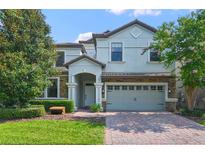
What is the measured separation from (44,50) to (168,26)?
8.21 meters

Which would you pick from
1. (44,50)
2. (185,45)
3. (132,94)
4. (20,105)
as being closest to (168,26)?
(185,45)

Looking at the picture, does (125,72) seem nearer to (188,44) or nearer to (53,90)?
(53,90)

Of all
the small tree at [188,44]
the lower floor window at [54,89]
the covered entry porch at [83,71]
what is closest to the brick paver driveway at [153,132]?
the small tree at [188,44]

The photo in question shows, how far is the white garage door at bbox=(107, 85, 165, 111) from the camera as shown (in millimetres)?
23062

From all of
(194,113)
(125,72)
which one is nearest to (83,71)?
(125,72)

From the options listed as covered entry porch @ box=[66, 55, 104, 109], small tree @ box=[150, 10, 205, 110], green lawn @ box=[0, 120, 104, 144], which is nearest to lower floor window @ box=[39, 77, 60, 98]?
covered entry porch @ box=[66, 55, 104, 109]

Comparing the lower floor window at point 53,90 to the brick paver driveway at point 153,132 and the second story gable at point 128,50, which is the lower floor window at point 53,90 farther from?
the brick paver driveway at point 153,132

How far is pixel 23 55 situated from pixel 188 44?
33.1ft

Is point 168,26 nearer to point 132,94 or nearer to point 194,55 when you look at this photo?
point 194,55

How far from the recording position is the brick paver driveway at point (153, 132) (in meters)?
11.1

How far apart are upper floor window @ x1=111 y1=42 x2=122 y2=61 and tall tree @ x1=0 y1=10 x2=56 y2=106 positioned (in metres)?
4.87

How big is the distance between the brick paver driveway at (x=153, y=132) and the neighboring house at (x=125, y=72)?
696 centimetres

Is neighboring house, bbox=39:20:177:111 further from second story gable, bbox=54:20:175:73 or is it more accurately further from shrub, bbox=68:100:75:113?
shrub, bbox=68:100:75:113
